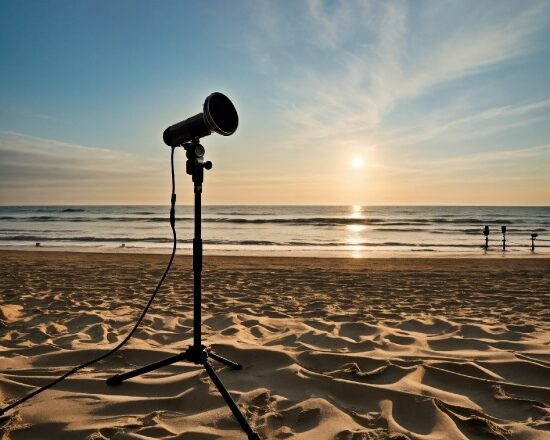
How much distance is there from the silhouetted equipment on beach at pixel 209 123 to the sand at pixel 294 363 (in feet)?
5.50

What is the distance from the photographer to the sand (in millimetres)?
2301

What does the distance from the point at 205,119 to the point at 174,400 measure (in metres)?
1.77

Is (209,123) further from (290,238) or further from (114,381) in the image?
(290,238)

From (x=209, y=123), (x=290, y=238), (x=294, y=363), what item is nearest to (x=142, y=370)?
(x=294, y=363)

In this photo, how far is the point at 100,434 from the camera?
2.15m

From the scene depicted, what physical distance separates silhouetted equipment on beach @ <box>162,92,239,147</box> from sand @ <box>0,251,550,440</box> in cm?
168

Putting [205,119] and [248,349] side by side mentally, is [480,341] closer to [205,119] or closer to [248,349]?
[248,349]

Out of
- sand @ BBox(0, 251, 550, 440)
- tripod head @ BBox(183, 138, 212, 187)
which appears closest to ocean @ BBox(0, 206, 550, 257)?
sand @ BBox(0, 251, 550, 440)

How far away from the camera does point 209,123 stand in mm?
2564

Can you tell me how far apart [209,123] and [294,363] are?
6.31 feet

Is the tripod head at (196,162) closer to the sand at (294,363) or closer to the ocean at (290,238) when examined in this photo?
the sand at (294,363)

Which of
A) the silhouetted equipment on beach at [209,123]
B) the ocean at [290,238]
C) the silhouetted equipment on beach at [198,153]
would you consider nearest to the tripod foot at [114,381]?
the silhouetted equipment on beach at [198,153]

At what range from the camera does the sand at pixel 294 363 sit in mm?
2301

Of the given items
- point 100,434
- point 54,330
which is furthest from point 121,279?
point 100,434
